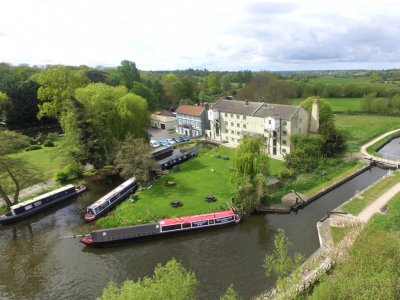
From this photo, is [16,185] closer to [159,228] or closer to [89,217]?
[89,217]

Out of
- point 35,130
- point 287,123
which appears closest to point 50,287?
point 287,123

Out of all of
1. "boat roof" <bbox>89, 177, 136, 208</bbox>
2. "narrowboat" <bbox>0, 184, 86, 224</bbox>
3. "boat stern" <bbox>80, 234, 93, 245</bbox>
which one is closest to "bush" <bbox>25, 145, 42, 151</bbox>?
"narrowboat" <bbox>0, 184, 86, 224</bbox>

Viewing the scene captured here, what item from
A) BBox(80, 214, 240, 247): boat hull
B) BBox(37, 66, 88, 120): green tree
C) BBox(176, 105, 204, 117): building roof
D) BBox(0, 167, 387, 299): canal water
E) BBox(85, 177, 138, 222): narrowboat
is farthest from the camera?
BBox(37, 66, 88, 120): green tree

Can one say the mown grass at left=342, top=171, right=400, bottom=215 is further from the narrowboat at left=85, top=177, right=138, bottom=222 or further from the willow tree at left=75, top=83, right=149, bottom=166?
the willow tree at left=75, top=83, right=149, bottom=166

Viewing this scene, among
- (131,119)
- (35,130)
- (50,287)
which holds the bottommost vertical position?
(50,287)

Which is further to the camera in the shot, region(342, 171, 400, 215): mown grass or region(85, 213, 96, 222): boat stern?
region(85, 213, 96, 222): boat stern

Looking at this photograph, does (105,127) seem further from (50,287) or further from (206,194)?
(50,287)

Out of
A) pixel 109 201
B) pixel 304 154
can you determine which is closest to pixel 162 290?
pixel 109 201
